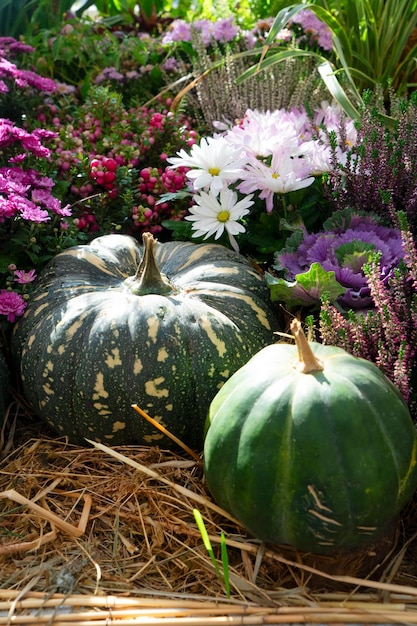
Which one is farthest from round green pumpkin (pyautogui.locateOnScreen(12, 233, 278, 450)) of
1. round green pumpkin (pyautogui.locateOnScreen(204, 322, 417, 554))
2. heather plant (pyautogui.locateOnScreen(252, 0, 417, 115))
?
heather plant (pyautogui.locateOnScreen(252, 0, 417, 115))

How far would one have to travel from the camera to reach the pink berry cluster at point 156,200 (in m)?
2.58

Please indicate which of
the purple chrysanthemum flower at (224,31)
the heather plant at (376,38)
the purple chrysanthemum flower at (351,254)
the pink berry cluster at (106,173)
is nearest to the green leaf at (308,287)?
the purple chrysanthemum flower at (351,254)

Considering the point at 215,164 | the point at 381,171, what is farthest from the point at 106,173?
the point at 381,171

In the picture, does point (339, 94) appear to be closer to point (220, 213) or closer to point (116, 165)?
point (220, 213)

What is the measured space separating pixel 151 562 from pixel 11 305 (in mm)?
910

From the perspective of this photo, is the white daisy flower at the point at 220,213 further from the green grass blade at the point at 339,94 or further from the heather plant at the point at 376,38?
the heather plant at the point at 376,38

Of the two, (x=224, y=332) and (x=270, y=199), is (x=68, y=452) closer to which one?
(x=224, y=332)

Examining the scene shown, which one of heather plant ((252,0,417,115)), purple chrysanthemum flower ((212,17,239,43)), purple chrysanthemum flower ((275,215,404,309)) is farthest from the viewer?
purple chrysanthemum flower ((212,17,239,43))

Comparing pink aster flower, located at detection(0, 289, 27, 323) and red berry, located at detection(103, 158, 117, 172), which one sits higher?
red berry, located at detection(103, 158, 117, 172)

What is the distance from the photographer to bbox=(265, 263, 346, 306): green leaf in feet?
6.25

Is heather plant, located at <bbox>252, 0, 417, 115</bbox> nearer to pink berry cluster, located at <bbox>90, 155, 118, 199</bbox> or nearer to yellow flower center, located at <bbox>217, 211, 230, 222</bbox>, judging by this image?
pink berry cluster, located at <bbox>90, 155, 118, 199</bbox>

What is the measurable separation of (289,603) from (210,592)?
18 centimetres

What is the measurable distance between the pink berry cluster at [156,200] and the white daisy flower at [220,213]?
0.99ft

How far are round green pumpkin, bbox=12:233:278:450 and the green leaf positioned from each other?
0.30ft
